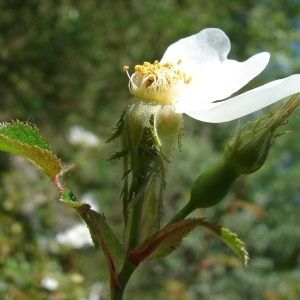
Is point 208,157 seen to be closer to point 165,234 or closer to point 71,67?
point 71,67

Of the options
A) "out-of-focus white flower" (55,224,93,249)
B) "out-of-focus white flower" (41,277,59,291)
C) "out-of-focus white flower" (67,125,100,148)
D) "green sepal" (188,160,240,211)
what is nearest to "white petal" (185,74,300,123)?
"green sepal" (188,160,240,211)

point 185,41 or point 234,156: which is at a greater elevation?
point 185,41

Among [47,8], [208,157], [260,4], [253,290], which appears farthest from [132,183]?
[208,157]

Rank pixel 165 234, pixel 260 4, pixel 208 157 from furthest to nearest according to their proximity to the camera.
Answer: pixel 208 157
pixel 260 4
pixel 165 234

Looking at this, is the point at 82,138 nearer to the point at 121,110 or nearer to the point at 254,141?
the point at 121,110

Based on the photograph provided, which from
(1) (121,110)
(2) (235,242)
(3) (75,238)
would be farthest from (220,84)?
(1) (121,110)

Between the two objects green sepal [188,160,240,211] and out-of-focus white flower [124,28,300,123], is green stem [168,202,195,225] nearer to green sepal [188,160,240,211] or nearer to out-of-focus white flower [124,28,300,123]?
green sepal [188,160,240,211]

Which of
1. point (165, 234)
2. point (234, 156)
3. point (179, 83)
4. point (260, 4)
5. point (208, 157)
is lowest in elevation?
point (165, 234)
